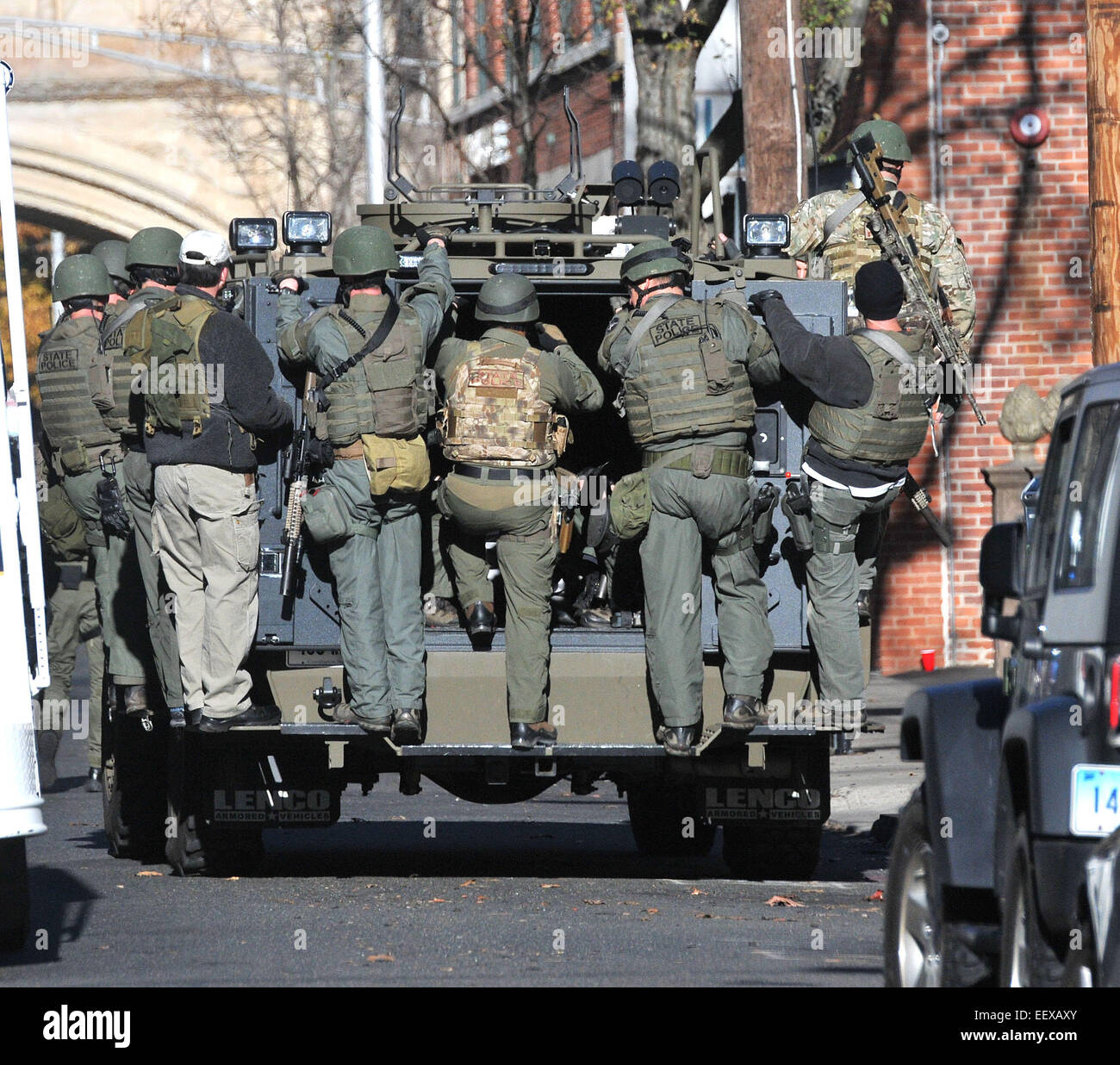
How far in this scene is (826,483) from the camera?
991 cm

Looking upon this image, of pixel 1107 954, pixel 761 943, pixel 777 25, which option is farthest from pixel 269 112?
pixel 1107 954

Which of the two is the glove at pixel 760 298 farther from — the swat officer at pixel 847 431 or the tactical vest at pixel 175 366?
the tactical vest at pixel 175 366

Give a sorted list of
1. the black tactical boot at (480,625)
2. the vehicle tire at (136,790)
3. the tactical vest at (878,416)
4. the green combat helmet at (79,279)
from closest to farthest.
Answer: the tactical vest at (878,416), the black tactical boot at (480,625), the vehicle tire at (136,790), the green combat helmet at (79,279)

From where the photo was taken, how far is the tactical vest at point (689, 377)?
973cm

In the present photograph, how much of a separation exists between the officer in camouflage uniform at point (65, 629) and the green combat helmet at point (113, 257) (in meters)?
1.91

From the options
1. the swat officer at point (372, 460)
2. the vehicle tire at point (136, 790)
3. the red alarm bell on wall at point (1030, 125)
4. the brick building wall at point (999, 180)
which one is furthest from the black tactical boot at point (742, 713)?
the red alarm bell on wall at point (1030, 125)

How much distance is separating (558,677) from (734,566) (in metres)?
0.85

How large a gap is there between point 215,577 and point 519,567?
1232 millimetres

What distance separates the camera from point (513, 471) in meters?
9.94

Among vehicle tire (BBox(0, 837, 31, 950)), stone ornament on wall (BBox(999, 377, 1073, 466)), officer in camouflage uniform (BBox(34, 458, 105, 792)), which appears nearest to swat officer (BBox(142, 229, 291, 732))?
vehicle tire (BBox(0, 837, 31, 950))

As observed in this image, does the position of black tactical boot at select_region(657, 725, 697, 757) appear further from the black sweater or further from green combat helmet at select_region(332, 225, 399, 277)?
green combat helmet at select_region(332, 225, 399, 277)

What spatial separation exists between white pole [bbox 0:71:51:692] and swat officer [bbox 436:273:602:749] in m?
2.28

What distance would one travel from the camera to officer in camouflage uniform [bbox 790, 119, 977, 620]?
11.2m
